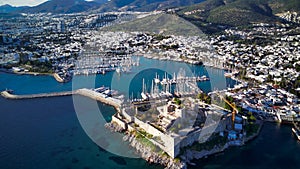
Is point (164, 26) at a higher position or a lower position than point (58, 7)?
lower

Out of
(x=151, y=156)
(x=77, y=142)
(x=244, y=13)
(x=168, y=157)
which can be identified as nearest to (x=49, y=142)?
(x=77, y=142)

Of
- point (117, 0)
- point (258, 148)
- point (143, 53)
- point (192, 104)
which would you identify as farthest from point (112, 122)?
point (117, 0)

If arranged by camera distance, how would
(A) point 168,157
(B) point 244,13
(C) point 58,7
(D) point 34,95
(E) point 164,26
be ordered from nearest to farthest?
1. (A) point 168,157
2. (D) point 34,95
3. (E) point 164,26
4. (B) point 244,13
5. (C) point 58,7

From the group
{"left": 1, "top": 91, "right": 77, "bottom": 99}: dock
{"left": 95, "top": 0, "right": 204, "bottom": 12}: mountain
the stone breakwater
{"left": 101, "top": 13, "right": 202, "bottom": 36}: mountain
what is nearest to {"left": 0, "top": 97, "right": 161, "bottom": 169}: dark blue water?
the stone breakwater

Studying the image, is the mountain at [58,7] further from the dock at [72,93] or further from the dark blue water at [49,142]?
the dark blue water at [49,142]

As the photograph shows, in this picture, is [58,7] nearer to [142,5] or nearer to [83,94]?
[142,5]

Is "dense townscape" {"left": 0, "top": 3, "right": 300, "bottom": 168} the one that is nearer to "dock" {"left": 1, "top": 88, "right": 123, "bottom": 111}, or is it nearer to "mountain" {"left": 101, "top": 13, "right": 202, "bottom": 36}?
"dock" {"left": 1, "top": 88, "right": 123, "bottom": 111}

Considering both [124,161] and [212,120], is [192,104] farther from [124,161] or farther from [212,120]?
[124,161]
